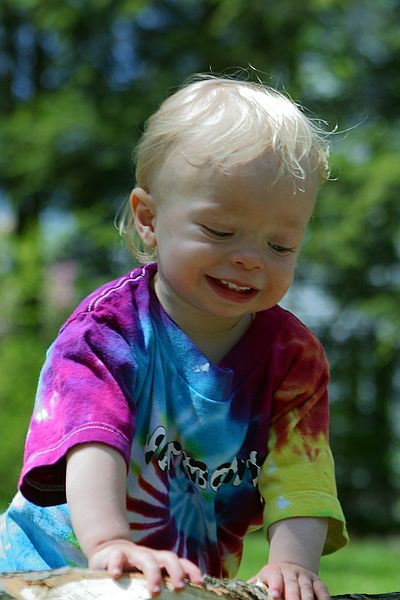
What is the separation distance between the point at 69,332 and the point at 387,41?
11.2 meters

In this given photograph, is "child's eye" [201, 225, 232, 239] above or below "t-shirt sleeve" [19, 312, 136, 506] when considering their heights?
above

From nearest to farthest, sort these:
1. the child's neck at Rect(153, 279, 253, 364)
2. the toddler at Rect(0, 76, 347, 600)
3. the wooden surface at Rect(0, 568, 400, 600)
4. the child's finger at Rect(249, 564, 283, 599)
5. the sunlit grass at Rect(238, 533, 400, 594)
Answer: the wooden surface at Rect(0, 568, 400, 600), the child's finger at Rect(249, 564, 283, 599), the toddler at Rect(0, 76, 347, 600), the child's neck at Rect(153, 279, 253, 364), the sunlit grass at Rect(238, 533, 400, 594)

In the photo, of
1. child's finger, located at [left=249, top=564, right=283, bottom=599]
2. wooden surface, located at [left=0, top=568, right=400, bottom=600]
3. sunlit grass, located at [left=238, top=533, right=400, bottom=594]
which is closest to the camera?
wooden surface, located at [left=0, top=568, right=400, bottom=600]

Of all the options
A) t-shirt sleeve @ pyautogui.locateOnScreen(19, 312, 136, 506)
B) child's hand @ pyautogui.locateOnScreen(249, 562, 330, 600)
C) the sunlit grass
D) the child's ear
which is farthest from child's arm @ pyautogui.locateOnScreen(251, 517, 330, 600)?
the sunlit grass

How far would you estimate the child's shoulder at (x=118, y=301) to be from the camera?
2.48 m

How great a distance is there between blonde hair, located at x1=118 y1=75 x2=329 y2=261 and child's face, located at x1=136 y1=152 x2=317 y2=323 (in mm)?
40

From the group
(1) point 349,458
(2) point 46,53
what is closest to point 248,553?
(1) point 349,458

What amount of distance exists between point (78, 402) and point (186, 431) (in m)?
0.32

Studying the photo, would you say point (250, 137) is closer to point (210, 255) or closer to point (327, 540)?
point (210, 255)

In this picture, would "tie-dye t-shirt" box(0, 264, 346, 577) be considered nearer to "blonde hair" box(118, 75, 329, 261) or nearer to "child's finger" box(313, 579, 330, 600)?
"child's finger" box(313, 579, 330, 600)

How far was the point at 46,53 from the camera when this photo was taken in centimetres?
1512

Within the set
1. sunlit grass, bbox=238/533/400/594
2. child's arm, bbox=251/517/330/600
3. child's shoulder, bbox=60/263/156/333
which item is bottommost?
sunlit grass, bbox=238/533/400/594

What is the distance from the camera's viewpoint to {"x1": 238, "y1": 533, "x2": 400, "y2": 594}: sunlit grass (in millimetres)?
5816

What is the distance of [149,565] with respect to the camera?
1.91m
